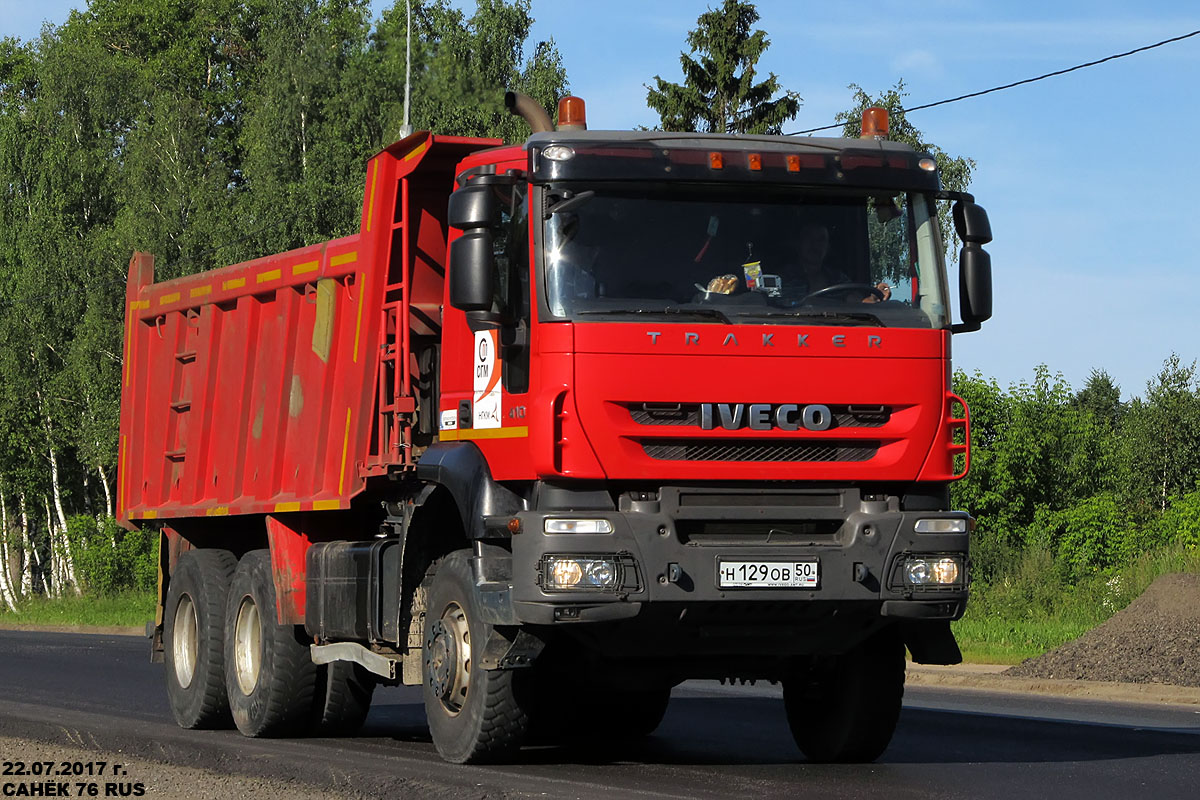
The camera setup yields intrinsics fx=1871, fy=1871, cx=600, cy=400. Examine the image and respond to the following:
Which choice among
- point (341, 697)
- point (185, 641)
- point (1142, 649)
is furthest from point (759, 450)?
point (1142, 649)

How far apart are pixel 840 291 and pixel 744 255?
54 centimetres

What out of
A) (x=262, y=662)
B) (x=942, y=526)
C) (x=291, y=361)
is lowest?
(x=262, y=662)

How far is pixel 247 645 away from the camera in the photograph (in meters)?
13.6

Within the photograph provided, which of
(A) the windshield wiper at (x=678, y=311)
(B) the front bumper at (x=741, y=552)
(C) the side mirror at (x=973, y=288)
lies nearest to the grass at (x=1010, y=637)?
(C) the side mirror at (x=973, y=288)

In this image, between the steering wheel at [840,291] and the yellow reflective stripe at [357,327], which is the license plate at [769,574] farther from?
the yellow reflective stripe at [357,327]

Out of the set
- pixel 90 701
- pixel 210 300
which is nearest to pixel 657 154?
pixel 210 300

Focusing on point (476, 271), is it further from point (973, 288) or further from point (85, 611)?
point (85, 611)

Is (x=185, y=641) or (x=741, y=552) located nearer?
(x=741, y=552)

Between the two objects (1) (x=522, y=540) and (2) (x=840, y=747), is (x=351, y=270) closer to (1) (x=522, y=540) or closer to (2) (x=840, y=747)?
(1) (x=522, y=540)

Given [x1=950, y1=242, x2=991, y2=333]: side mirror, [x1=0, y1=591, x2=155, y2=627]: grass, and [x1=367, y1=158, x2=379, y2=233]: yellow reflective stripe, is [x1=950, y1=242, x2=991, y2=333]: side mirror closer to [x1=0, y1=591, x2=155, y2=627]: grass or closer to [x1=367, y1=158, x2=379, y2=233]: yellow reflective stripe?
[x1=367, y1=158, x2=379, y2=233]: yellow reflective stripe

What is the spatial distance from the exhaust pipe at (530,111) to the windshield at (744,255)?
4.98ft

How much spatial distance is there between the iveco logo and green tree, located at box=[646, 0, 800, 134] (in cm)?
4267

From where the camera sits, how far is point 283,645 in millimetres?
12906

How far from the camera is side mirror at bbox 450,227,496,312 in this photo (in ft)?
31.0
